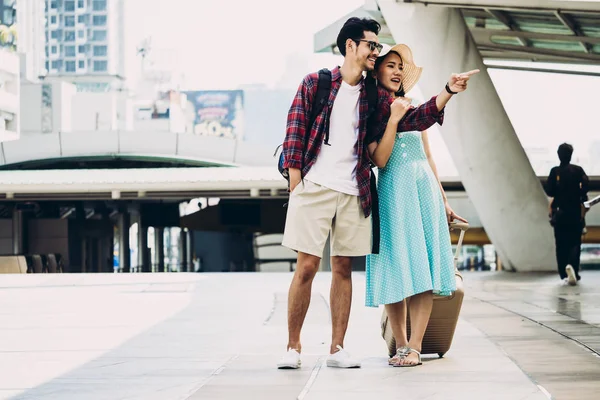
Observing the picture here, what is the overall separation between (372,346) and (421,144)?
5.15 ft

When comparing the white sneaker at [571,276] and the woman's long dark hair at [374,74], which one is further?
the white sneaker at [571,276]

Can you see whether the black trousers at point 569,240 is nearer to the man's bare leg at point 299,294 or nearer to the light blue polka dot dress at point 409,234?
the light blue polka dot dress at point 409,234

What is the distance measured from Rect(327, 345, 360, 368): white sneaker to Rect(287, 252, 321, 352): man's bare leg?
0.19 metres

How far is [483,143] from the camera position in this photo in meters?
18.0

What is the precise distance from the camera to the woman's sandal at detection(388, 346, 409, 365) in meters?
6.02

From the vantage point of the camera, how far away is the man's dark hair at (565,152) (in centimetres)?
1337

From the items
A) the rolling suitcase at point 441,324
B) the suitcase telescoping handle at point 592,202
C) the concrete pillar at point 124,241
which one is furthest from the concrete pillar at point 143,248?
the rolling suitcase at point 441,324

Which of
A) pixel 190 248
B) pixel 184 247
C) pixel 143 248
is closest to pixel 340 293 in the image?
pixel 143 248

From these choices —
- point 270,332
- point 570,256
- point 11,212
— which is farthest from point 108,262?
point 270,332

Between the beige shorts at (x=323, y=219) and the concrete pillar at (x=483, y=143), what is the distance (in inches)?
458

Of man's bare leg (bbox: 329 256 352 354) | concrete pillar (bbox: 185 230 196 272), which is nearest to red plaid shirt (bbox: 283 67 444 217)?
man's bare leg (bbox: 329 256 352 354)

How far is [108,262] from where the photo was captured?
2018 inches

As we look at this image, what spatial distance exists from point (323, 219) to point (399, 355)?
84cm

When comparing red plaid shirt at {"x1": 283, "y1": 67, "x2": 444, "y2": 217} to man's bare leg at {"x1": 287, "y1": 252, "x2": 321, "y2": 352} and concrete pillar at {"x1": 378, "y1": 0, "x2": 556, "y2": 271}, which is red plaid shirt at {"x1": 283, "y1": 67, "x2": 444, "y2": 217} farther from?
concrete pillar at {"x1": 378, "y1": 0, "x2": 556, "y2": 271}
